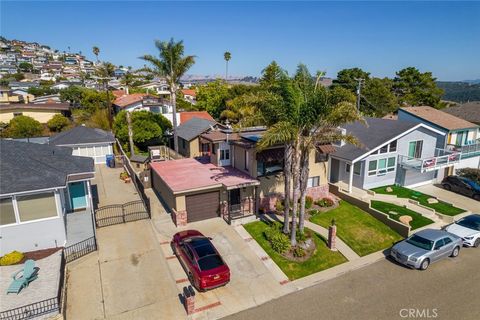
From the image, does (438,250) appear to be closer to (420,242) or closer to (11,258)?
(420,242)

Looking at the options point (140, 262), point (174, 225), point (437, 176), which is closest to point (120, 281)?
point (140, 262)

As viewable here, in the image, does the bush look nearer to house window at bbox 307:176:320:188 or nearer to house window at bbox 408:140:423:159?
house window at bbox 307:176:320:188

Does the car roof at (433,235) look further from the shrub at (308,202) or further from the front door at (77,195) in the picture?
the front door at (77,195)

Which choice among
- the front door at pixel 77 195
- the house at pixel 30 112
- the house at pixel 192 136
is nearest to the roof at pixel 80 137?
the house at pixel 192 136

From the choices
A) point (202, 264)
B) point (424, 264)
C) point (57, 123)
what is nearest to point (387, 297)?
point (424, 264)

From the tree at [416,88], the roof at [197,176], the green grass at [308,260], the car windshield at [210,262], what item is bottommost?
the green grass at [308,260]

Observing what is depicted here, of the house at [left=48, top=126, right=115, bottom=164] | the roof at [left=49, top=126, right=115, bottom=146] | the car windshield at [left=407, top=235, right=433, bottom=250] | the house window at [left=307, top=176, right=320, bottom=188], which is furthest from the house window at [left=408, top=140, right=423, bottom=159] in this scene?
the roof at [left=49, top=126, right=115, bottom=146]
